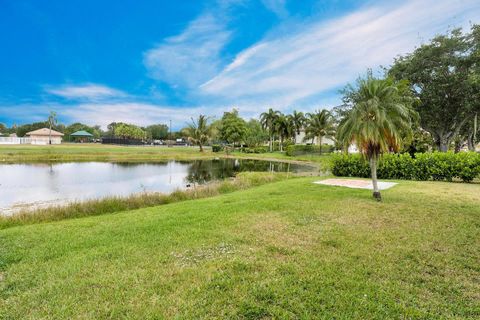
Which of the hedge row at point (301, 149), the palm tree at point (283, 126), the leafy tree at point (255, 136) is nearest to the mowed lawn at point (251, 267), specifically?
the hedge row at point (301, 149)

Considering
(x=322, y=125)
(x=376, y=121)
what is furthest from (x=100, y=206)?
(x=322, y=125)

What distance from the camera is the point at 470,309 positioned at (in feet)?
8.90

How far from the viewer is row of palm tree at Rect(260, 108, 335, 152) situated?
148 ft

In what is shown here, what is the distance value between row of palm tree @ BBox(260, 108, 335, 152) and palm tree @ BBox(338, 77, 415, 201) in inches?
1534

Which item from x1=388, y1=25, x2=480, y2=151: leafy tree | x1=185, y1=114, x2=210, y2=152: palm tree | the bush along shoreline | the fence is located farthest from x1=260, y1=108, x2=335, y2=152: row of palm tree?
the fence

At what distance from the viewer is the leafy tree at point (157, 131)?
111 meters

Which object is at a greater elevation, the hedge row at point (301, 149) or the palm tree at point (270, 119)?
the palm tree at point (270, 119)

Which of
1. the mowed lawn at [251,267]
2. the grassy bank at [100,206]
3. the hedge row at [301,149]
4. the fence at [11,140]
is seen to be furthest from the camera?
the fence at [11,140]

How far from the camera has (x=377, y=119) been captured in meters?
6.96

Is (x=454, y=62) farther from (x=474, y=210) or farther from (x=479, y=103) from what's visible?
(x=474, y=210)

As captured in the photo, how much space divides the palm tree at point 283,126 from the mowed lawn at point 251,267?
152 ft

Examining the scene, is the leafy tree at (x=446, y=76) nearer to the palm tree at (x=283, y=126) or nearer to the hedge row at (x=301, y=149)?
the hedge row at (x=301, y=149)

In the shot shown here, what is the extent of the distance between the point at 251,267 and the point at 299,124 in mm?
52524

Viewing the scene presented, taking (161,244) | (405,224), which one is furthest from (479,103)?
(161,244)
